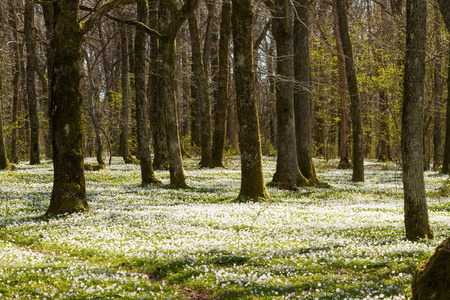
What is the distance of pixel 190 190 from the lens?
854 inches

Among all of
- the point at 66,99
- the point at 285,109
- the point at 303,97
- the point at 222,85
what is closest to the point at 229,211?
the point at 66,99

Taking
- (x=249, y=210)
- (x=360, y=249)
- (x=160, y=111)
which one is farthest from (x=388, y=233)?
(x=160, y=111)

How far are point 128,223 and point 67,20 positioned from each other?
290 inches

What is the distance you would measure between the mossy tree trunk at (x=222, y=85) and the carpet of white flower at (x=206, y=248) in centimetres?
1311

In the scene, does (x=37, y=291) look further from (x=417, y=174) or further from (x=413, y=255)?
(x=417, y=174)

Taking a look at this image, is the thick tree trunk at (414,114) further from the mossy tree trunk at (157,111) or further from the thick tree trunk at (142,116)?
the mossy tree trunk at (157,111)

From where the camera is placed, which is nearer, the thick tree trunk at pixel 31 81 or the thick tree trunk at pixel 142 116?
the thick tree trunk at pixel 142 116

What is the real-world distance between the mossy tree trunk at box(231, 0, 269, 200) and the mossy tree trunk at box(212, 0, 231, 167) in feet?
43.1

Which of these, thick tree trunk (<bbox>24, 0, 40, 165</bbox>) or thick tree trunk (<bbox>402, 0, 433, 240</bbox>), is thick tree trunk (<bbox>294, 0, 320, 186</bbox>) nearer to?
thick tree trunk (<bbox>402, 0, 433, 240</bbox>)

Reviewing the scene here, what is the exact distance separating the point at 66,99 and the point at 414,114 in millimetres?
10981

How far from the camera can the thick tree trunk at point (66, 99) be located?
13.7 m

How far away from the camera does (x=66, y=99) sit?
45.0 feet

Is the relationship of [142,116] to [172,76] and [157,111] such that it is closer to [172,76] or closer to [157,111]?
[172,76]

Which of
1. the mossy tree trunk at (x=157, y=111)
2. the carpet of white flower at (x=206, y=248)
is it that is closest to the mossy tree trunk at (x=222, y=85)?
the mossy tree trunk at (x=157, y=111)
